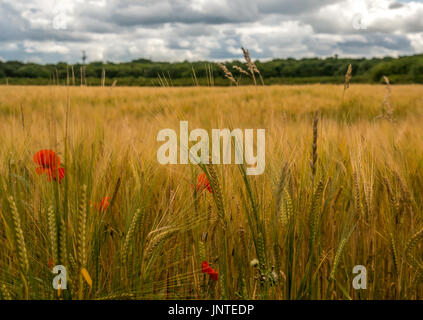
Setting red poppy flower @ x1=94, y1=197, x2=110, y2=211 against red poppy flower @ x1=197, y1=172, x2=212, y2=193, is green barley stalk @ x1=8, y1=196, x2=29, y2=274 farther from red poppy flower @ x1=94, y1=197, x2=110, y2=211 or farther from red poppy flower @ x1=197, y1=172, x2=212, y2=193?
red poppy flower @ x1=197, y1=172, x2=212, y2=193

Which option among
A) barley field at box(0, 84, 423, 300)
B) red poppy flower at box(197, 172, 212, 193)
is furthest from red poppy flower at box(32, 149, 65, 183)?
red poppy flower at box(197, 172, 212, 193)

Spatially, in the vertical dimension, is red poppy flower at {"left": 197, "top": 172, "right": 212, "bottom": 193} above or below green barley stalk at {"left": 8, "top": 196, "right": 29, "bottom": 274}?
above

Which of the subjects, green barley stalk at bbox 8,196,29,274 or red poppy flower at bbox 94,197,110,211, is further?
red poppy flower at bbox 94,197,110,211

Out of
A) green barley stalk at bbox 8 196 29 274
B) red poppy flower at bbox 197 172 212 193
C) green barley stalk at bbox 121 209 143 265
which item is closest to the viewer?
green barley stalk at bbox 8 196 29 274

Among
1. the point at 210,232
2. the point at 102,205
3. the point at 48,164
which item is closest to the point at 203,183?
the point at 210,232

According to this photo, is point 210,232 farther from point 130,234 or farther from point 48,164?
point 48,164

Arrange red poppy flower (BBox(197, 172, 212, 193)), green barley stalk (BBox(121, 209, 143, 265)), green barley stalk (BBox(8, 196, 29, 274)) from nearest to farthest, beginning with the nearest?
green barley stalk (BBox(8, 196, 29, 274))
green barley stalk (BBox(121, 209, 143, 265))
red poppy flower (BBox(197, 172, 212, 193))

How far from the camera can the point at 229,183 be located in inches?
35.7

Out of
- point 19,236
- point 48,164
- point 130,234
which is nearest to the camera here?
point 19,236

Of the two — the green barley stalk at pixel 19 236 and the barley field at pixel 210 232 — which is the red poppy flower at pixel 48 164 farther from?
the green barley stalk at pixel 19 236
